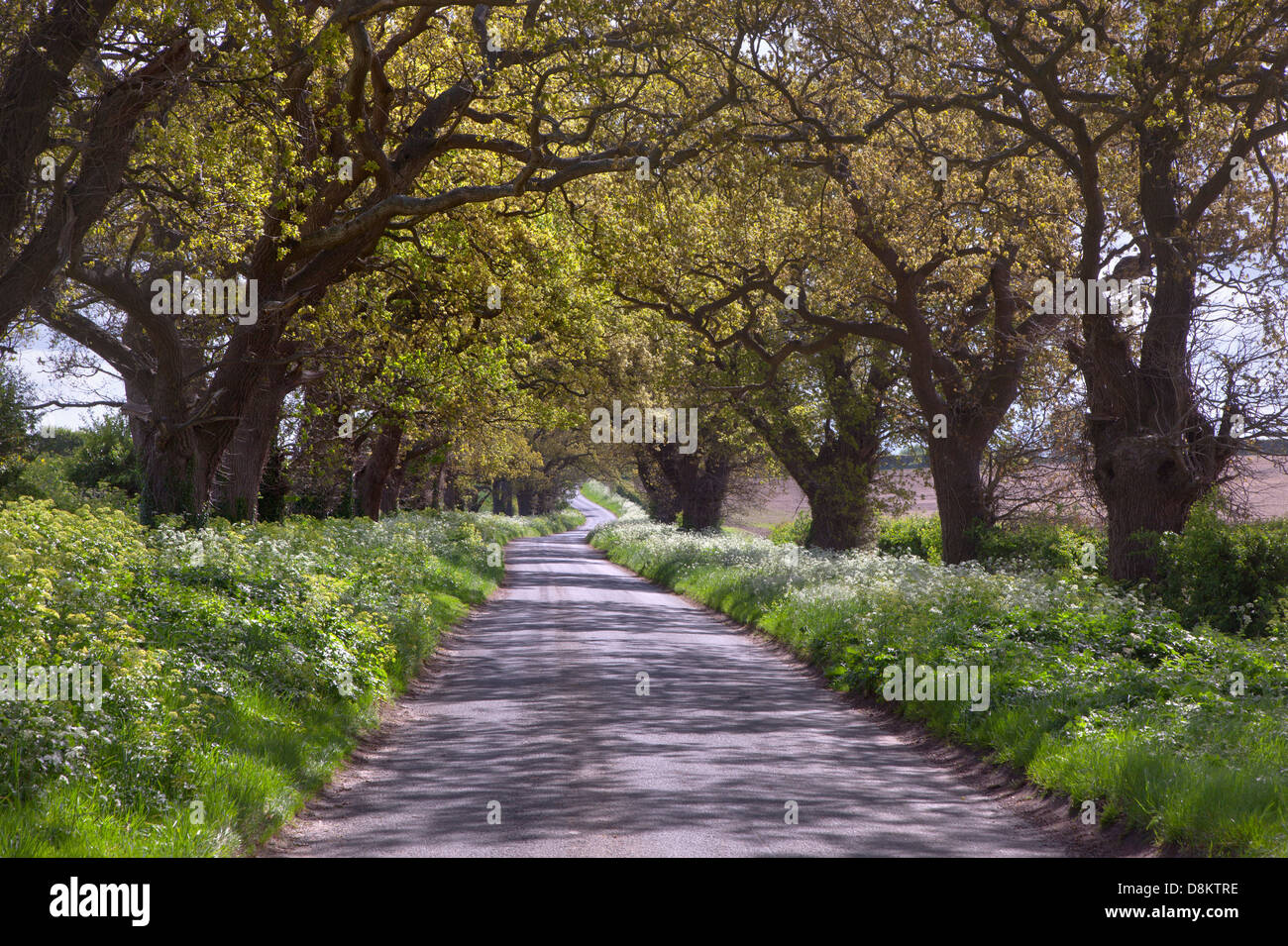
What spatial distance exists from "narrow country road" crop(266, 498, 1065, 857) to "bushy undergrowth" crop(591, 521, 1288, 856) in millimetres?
664

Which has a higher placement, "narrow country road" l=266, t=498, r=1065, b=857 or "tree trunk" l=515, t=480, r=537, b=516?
"tree trunk" l=515, t=480, r=537, b=516

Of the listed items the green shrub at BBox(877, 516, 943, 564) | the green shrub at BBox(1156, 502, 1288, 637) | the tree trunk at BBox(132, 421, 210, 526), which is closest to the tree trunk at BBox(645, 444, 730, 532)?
the green shrub at BBox(877, 516, 943, 564)

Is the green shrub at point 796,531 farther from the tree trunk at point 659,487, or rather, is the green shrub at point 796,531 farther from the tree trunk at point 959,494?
the tree trunk at point 959,494

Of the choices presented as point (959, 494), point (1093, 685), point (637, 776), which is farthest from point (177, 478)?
point (959, 494)

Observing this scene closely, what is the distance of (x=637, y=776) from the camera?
8.51 metres

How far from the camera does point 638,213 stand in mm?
15617

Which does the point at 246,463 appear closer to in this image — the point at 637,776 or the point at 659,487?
the point at 637,776

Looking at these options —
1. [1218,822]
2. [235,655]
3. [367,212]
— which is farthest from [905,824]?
[367,212]

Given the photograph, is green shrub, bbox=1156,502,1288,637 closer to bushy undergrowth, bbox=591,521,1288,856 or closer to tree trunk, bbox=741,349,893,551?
bushy undergrowth, bbox=591,521,1288,856

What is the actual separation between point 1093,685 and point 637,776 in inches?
175

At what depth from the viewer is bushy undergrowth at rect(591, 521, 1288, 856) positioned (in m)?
6.73

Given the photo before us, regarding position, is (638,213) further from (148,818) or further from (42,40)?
(148,818)
